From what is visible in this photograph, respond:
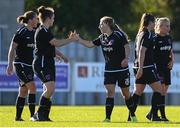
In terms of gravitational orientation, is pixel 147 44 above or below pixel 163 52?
above

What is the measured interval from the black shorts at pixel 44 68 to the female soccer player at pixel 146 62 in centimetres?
165

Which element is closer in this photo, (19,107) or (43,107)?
(43,107)

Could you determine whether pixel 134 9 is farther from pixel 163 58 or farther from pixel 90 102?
pixel 163 58

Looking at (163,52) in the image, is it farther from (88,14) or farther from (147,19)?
(88,14)

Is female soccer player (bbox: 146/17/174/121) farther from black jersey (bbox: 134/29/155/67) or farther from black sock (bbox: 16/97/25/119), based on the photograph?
black sock (bbox: 16/97/25/119)

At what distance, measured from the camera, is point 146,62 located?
17.0 meters

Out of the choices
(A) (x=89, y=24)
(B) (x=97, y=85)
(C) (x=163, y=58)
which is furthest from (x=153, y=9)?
(C) (x=163, y=58)

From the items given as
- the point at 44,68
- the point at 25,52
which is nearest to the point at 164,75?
the point at 44,68

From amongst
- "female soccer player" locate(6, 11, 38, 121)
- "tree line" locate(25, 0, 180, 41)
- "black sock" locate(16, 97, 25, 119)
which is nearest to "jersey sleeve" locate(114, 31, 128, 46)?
"female soccer player" locate(6, 11, 38, 121)

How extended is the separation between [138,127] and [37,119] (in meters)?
2.42

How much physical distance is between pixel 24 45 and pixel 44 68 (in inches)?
28.7

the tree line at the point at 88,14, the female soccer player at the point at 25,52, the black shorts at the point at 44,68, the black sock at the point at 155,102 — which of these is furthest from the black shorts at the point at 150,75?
the tree line at the point at 88,14

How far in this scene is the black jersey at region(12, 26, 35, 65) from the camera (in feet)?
55.6

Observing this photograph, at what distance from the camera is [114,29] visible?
1670 cm
